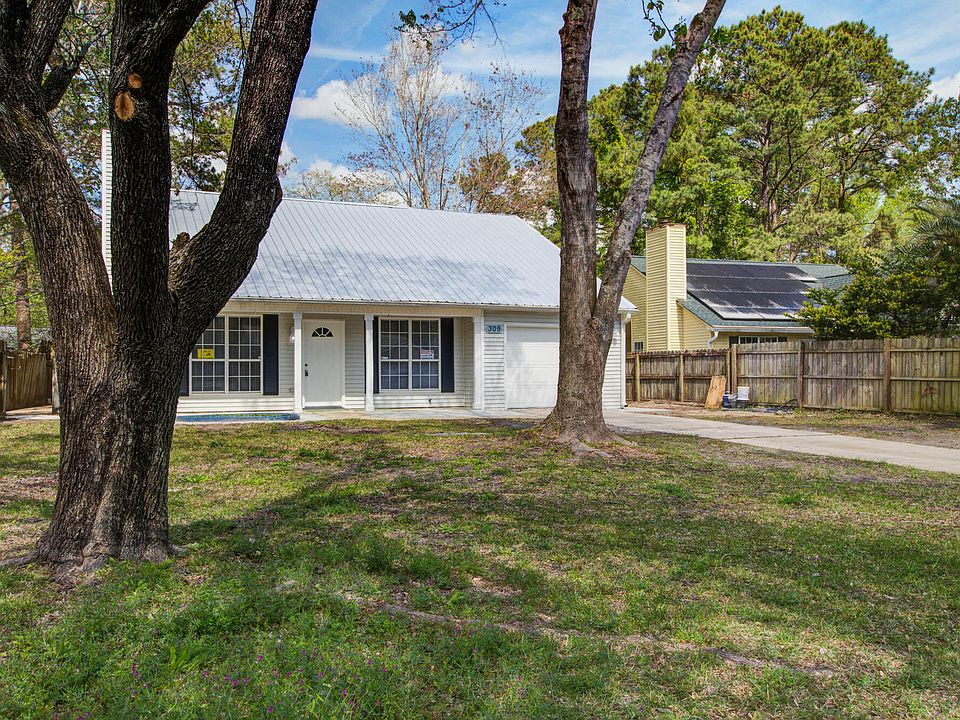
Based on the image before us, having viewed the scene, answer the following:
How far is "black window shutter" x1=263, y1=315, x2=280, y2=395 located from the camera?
1716 cm

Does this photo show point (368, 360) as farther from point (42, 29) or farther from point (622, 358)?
point (42, 29)

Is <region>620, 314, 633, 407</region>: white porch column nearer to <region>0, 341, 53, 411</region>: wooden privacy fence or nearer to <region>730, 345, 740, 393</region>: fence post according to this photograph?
<region>730, 345, 740, 393</region>: fence post

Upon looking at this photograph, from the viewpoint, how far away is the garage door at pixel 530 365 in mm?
18767

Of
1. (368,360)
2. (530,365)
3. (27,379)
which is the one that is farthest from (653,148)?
(27,379)

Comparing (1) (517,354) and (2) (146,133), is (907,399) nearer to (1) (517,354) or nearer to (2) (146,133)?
(1) (517,354)

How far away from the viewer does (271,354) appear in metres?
17.2

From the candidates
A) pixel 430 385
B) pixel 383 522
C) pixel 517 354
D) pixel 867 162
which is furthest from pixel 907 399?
pixel 867 162

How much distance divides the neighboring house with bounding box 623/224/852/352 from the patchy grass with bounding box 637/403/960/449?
586 centimetres

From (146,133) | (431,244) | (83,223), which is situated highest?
(431,244)

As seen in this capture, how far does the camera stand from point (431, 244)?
68.3 feet

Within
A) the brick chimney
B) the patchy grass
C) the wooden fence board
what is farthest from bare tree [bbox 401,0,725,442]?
the brick chimney

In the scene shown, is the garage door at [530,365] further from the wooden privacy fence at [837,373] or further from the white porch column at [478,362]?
the wooden privacy fence at [837,373]

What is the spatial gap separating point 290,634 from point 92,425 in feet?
6.00

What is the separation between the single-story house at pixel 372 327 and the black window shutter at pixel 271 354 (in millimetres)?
24
